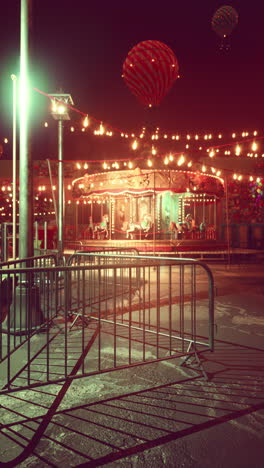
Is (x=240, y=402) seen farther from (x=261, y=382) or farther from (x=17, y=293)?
(x=17, y=293)

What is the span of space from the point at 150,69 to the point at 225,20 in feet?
9.36

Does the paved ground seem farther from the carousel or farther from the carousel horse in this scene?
the carousel horse

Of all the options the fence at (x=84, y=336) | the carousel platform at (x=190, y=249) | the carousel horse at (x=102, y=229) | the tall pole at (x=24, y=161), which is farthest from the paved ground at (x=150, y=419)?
the carousel horse at (x=102, y=229)

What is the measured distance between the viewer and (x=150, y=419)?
3080 mm

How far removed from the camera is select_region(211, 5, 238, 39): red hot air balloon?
423 inches

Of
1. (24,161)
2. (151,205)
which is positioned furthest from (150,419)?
(151,205)

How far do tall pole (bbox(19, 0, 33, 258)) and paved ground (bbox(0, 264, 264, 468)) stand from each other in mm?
2694

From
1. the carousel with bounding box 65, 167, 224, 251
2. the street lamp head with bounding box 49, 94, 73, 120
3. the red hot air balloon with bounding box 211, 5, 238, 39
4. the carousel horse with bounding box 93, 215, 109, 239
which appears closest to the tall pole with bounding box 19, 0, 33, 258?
the street lamp head with bounding box 49, 94, 73, 120

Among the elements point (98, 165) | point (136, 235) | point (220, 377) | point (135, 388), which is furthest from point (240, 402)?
point (98, 165)

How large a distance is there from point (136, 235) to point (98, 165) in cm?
1371

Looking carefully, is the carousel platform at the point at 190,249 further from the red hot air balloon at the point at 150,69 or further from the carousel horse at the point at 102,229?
the red hot air balloon at the point at 150,69

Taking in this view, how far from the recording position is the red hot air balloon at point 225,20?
35.2 ft

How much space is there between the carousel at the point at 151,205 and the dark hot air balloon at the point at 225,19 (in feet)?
30.7

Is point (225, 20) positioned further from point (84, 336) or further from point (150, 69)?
point (84, 336)
